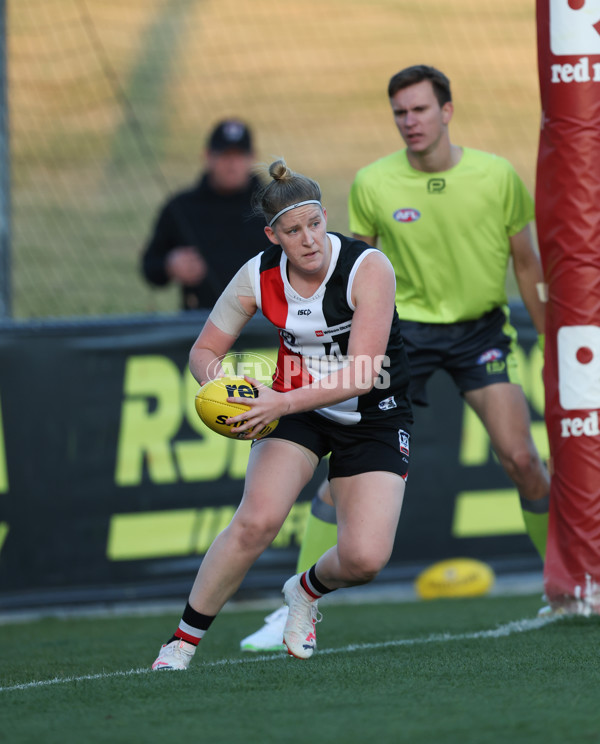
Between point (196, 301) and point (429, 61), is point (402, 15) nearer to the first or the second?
point (429, 61)

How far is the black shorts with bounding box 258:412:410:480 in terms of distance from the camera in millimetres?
4488

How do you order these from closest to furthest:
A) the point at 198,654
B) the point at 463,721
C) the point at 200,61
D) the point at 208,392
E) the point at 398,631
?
the point at 463,721, the point at 208,392, the point at 198,654, the point at 398,631, the point at 200,61

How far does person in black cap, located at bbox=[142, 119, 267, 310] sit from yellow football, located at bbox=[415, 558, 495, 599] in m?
2.31

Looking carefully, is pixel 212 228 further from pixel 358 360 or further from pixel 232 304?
pixel 358 360

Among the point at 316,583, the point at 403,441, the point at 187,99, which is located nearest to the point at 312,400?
the point at 403,441

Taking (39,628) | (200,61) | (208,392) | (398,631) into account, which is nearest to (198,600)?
(208,392)

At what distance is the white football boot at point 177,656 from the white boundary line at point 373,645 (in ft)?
0.30

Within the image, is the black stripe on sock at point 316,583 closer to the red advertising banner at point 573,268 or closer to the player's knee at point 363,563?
the player's knee at point 363,563

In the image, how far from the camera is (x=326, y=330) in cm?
440

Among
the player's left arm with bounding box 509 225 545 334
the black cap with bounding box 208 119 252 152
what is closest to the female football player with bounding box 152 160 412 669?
the player's left arm with bounding box 509 225 545 334

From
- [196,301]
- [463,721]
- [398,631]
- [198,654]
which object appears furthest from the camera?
[196,301]

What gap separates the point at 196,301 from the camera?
783cm

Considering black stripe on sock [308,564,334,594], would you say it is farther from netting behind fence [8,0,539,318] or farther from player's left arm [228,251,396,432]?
netting behind fence [8,0,539,318]

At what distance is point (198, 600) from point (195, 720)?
37.5 inches
